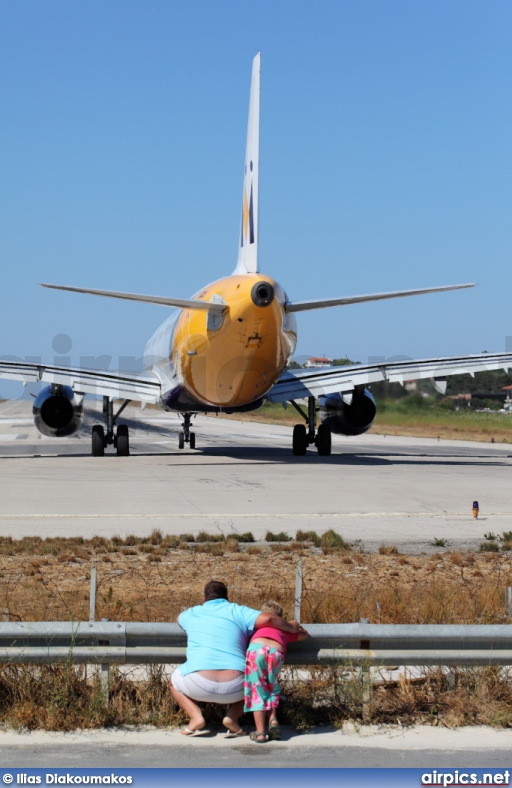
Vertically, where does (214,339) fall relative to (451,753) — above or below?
above

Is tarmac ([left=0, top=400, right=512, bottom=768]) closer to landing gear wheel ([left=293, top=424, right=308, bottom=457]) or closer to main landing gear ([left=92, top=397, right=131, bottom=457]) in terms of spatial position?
main landing gear ([left=92, top=397, right=131, bottom=457])

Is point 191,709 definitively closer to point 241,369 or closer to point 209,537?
point 209,537

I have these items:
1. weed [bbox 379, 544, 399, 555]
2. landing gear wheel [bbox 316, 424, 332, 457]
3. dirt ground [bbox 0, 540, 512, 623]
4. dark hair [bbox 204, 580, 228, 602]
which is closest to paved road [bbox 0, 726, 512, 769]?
dark hair [bbox 204, 580, 228, 602]

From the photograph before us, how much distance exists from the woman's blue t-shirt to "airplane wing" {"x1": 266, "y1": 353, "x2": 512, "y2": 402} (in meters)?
27.5

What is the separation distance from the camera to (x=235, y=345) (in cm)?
2889

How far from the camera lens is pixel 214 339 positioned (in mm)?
29484

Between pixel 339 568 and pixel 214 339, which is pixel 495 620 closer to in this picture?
pixel 339 568

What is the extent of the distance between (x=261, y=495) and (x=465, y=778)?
652 inches

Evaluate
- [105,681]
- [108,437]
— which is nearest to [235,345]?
[108,437]

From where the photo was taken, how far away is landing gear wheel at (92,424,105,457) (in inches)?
1389

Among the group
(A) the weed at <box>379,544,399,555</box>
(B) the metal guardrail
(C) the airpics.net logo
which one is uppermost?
(A) the weed at <box>379,544,399,555</box>

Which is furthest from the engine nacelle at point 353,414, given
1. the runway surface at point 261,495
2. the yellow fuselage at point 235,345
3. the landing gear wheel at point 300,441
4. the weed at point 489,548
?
the weed at point 489,548

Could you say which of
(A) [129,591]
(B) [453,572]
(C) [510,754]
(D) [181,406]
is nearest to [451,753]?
(C) [510,754]

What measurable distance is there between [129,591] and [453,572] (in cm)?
417
